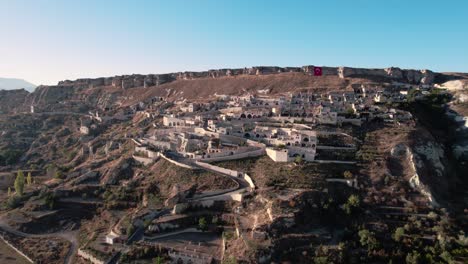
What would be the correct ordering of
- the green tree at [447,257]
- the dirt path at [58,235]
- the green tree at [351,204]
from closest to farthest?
1. the green tree at [447,257]
2. the green tree at [351,204]
3. the dirt path at [58,235]

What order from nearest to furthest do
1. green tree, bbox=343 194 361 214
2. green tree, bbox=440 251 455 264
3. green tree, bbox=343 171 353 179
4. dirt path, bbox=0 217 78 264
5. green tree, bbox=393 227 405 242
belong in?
green tree, bbox=440 251 455 264 → green tree, bbox=393 227 405 242 → green tree, bbox=343 194 361 214 → dirt path, bbox=0 217 78 264 → green tree, bbox=343 171 353 179

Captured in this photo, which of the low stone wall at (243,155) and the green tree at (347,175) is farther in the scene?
the low stone wall at (243,155)

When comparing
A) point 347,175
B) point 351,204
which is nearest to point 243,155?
point 347,175

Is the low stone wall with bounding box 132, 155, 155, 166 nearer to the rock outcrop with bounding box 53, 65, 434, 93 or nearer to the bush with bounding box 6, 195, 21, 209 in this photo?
the bush with bounding box 6, 195, 21, 209

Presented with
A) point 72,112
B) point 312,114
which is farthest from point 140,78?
point 312,114

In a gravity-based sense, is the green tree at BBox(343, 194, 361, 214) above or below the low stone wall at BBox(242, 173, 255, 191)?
below

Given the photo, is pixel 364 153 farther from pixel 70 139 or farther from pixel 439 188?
pixel 70 139

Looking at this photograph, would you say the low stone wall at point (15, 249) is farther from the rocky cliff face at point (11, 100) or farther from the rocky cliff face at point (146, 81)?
the rocky cliff face at point (11, 100)

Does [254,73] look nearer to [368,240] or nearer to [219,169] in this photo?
[219,169]

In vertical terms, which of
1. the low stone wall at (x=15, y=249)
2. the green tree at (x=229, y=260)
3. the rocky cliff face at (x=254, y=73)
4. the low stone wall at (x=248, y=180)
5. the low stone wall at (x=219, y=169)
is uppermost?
the rocky cliff face at (x=254, y=73)

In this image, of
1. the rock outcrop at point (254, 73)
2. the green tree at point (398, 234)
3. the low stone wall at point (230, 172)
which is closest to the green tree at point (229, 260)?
the low stone wall at point (230, 172)

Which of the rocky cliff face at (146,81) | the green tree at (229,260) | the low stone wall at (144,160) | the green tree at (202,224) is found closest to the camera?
the green tree at (229,260)

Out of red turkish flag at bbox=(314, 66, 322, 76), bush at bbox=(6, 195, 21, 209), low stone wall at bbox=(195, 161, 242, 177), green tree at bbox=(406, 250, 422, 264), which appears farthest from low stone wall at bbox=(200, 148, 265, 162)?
red turkish flag at bbox=(314, 66, 322, 76)
